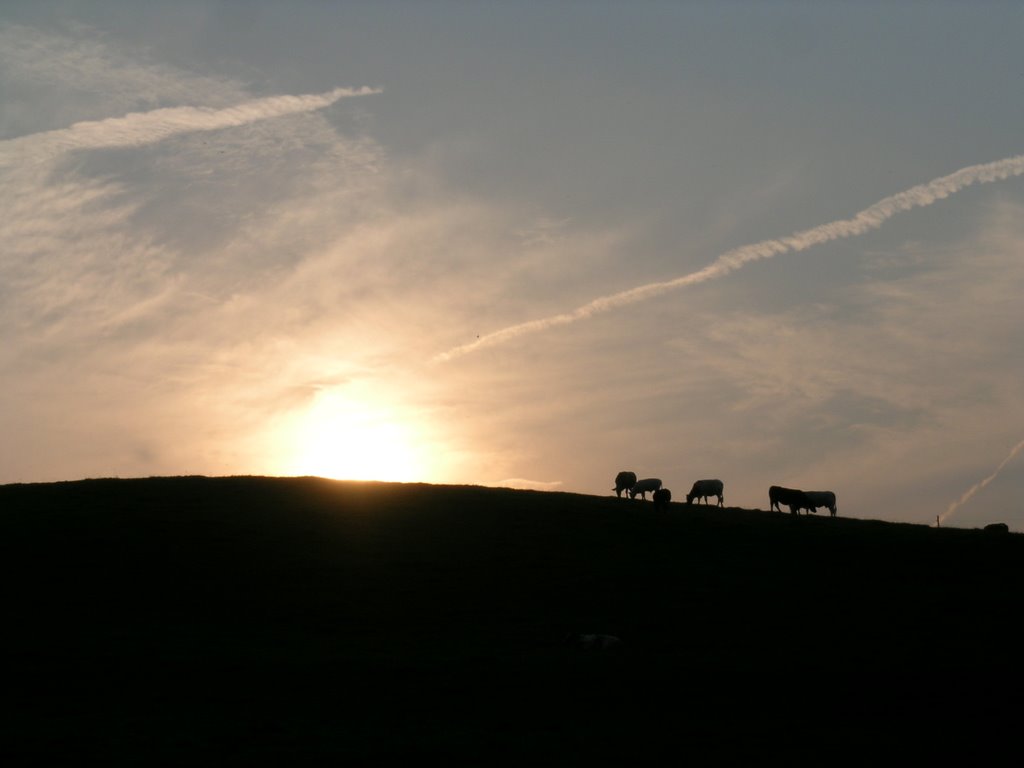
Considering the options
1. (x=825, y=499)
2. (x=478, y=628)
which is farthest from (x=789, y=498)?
(x=478, y=628)

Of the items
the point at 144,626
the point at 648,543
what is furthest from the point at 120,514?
the point at 648,543

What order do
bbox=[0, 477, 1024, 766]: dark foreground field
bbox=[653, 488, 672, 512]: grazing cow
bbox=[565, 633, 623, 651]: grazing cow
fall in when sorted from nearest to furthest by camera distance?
bbox=[0, 477, 1024, 766]: dark foreground field
bbox=[565, 633, 623, 651]: grazing cow
bbox=[653, 488, 672, 512]: grazing cow

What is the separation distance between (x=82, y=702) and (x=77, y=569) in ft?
51.3

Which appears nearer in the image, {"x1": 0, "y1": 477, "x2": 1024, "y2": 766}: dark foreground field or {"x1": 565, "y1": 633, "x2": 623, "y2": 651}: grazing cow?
{"x1": 0, "y1": 477, "x2": 1024, "y2": 766}: dark foreground field

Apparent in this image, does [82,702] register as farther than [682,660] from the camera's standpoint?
No

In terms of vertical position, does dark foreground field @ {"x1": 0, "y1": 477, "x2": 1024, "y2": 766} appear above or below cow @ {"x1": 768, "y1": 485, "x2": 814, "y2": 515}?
below

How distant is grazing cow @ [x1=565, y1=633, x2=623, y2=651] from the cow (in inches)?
1143

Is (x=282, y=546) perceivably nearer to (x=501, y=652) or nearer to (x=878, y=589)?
(x=501, y=652)

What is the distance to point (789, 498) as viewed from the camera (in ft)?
180

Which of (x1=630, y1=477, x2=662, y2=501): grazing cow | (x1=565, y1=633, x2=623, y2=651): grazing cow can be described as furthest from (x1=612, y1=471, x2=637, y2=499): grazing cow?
(x1=565, y1=633, x2=623, y2=651): grazing cow

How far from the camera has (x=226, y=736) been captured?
62.1ft

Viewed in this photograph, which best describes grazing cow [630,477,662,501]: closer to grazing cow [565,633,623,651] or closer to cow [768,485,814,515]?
cow [768,485,814,515]

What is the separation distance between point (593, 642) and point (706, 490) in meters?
31.4

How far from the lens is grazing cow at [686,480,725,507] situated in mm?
57250
